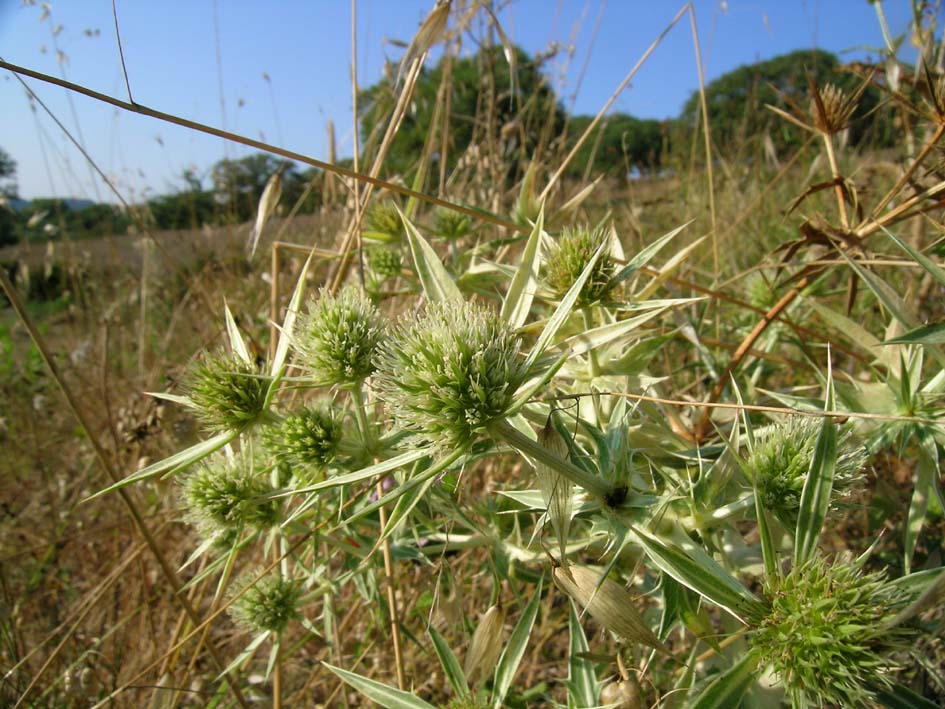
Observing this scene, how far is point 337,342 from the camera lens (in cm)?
87

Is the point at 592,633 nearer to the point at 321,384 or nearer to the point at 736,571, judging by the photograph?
the point at 736,571

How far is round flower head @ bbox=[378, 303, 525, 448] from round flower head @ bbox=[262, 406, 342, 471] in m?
0.24

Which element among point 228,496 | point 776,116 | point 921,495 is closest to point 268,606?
point 228,496

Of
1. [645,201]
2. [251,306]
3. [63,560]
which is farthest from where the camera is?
[645,201]

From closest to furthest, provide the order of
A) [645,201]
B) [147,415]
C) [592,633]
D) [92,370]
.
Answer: [592,633] → [147,415] → [92,370] → [645,201]

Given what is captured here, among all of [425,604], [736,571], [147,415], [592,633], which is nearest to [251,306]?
[147,415]

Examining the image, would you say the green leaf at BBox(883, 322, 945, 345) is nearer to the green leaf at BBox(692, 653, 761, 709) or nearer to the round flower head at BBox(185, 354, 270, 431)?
the green leaf at BBox(692, 653, 761, 709)

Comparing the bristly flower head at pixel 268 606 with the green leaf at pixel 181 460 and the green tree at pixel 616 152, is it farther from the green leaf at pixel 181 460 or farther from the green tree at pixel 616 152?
the green tree at pixel 616 152

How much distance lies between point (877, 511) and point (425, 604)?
106cm

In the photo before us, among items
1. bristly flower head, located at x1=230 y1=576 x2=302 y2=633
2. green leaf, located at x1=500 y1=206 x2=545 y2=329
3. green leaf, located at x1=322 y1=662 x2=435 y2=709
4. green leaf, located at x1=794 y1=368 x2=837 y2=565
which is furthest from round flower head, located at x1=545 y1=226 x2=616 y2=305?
bristly flower head, located at x1=230 y1=576 x2=302 y2=633

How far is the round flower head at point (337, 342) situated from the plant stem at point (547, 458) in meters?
0.27

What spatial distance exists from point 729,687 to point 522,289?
54cm

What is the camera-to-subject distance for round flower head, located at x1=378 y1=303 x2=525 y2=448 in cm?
69

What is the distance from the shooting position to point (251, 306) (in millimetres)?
2908
